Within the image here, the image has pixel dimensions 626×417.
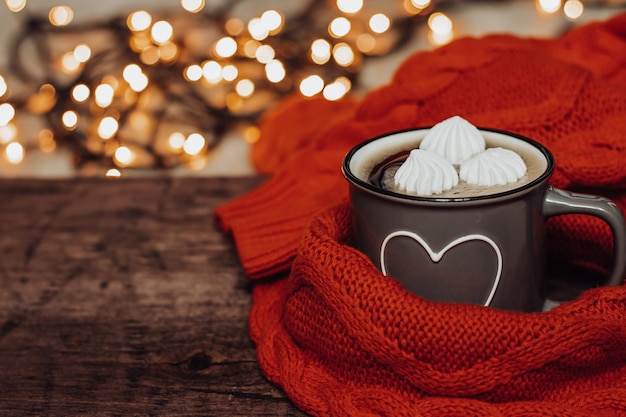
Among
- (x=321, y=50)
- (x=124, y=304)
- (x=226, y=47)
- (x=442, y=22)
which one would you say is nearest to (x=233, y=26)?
(x=226, y=47)

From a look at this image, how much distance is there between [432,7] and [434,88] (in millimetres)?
666

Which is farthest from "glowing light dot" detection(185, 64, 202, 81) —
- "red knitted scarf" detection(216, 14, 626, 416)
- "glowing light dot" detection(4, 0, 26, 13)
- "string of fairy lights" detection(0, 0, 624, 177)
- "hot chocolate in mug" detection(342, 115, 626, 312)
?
"hot chocolate in mug" detection(342, 115, 626, 312)

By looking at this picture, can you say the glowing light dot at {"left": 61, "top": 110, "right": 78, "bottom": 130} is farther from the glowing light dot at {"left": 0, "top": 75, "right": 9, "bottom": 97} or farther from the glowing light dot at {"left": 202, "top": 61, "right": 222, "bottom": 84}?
the glowing light dot at {"left": 202, "top": 61, "right": 222, "bottom": 84}

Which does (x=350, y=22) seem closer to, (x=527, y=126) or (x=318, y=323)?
(x=527, y=126)

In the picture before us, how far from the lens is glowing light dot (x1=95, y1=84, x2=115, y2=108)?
51.8 inches

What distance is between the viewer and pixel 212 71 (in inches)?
52.2

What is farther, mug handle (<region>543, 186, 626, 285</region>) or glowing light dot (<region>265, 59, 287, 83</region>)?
glowing light dot (<region>265, 59, 287, 83</region>)

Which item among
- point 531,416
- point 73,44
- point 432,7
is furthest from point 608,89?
point 73,44

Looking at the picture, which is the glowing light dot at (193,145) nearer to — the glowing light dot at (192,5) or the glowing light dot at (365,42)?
the glowing light dot at (192,5)

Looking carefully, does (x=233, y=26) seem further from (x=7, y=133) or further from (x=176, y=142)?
(x=7, y=133)

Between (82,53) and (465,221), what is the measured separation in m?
1.07

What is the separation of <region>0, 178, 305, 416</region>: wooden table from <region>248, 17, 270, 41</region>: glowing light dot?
523 mm

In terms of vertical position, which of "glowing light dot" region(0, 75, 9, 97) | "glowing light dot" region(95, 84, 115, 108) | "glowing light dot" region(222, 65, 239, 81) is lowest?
"glowing light dot" region(95, 84, 115, 108)

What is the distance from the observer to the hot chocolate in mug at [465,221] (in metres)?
0.45
